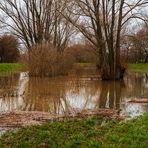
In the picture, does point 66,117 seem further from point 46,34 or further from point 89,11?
point 46,34

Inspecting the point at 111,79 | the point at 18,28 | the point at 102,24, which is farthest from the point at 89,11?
the point at 18,28

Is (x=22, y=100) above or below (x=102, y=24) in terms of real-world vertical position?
below

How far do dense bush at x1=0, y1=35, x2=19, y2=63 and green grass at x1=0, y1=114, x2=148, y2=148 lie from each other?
54075mm

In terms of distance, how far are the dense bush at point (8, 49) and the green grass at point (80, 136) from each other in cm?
5407

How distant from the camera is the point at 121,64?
35188 millimetres

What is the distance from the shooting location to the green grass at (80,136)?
28.8ft

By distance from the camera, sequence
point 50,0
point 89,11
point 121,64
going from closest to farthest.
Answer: point 89,11 < point 121,64 < point 50,0

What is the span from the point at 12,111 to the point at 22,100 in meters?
3.58

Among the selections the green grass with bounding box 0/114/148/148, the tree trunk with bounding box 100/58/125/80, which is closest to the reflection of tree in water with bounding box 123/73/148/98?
the tree trunk with bounding box 100/58/125/80

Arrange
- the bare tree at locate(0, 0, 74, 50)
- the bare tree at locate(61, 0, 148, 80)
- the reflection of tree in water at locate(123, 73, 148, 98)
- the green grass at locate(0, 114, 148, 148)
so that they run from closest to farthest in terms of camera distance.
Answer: the green grass at locate(0, 114, 148, 148)
the reflection of tree in water at locate(123, 73, 148, 98)
the bare tree at locate(61, 0, 148, 80)
the bare tree at locate(0, 0, 74, 50)

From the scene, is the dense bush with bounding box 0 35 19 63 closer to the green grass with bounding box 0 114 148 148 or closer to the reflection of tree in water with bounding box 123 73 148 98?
the reflection of tree in water with bounding box 123 73 148 98

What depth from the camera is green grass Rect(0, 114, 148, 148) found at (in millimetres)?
8766

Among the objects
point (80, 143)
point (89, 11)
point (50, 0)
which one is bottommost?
point (80, 143)

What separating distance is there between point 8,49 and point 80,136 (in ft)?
187
